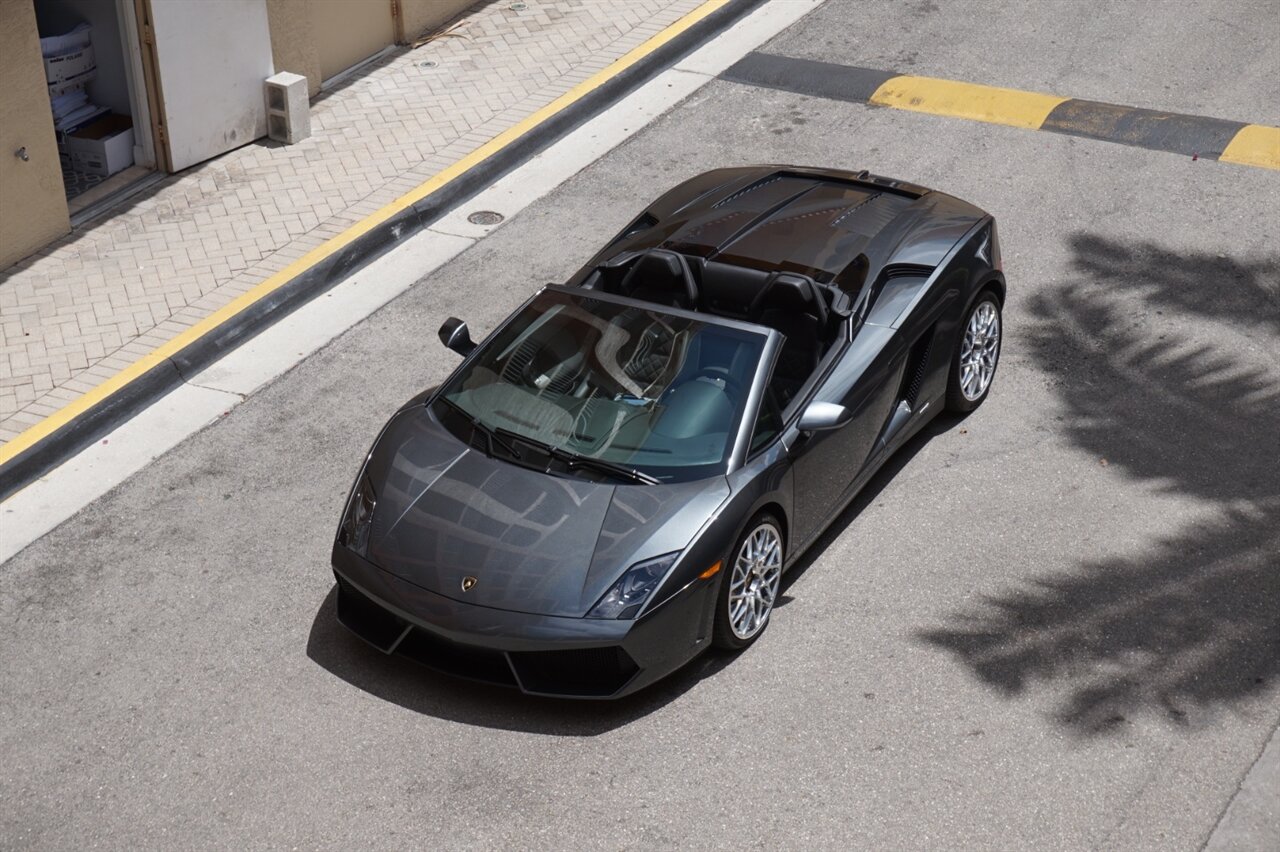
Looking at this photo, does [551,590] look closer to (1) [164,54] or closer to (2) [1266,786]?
(2) [1266,786]

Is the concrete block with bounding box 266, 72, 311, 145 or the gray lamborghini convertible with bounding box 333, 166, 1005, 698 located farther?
the concrete block with bounding box 266, 72, 311, 145

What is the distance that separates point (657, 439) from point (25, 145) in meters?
5.79

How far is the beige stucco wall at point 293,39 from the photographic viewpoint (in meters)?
12.1

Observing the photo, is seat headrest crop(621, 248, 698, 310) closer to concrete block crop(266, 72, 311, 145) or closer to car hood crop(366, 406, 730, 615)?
car hood crop(366, 406, 730, 615)

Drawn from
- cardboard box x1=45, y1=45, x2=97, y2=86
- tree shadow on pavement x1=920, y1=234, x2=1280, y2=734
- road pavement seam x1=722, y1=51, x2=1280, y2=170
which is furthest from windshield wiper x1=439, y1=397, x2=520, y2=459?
road pavement seam x1=722, y1=51, x2=1280, y2=170

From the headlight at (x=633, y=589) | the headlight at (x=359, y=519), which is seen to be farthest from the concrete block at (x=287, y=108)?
the headlight at (x=633, y=589)

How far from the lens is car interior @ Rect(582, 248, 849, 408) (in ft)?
24.1

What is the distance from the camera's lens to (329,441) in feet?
28.3

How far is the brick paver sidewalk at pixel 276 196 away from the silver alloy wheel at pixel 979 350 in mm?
4747

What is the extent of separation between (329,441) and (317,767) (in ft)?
8.83

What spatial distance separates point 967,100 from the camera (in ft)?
41.1

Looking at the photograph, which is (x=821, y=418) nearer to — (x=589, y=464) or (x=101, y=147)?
(x=589, y=464)

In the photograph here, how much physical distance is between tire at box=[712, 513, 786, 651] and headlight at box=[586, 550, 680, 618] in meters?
A: 0.32

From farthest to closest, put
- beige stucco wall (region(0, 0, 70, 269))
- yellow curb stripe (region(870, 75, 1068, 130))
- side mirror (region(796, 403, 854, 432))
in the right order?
yellow curb stripe (region(870, 75, 1068, 130))
beige stucco wall (region(0, 0, 70, 269))
side mirror (region(796, 403, 854, 432))
